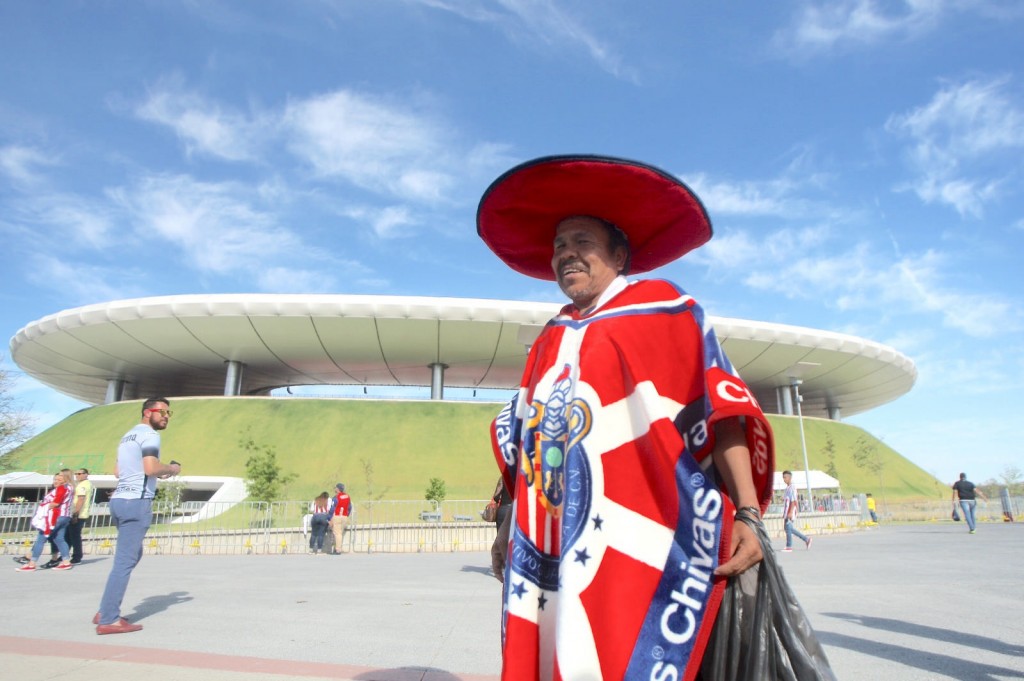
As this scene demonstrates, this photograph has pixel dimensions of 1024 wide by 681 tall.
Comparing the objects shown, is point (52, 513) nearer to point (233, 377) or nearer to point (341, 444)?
point (341, 444)

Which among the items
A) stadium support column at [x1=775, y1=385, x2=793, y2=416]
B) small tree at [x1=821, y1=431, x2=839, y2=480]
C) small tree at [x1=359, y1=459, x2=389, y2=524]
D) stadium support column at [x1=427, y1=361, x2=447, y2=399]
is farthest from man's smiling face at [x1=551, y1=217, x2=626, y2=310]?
stadium support column at [x1=775, y1=385, x2=793, y2=416]

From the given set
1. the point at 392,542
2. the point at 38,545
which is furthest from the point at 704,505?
the point at 392,542

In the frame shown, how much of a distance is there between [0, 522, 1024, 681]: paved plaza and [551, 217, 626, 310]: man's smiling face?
221 centimetres

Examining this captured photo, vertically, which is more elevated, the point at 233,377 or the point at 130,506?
the point at 233,377

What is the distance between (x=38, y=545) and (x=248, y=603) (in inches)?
245

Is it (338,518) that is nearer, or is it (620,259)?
(620,259)

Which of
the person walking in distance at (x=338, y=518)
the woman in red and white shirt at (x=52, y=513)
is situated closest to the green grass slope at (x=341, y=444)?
the person walking in distance at (x=338, y=518)

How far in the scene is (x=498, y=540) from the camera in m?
2.02

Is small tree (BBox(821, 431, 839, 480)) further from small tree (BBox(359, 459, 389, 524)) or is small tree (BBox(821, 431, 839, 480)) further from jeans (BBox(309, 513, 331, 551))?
jeans (BBox(309, 513, 331, 551))

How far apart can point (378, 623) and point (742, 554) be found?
12.8 ft

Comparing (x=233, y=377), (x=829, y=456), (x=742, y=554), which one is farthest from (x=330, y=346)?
(x=742, y=554)

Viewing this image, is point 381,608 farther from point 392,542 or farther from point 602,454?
point 392,542

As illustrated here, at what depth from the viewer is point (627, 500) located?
1562mm

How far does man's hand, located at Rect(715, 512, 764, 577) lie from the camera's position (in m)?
1.48
